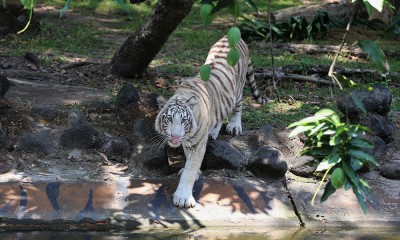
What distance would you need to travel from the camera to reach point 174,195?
544cm

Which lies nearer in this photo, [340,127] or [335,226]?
[340,127]

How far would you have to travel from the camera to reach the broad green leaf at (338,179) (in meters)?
2.54

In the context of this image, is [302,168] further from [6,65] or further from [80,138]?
[6,65]

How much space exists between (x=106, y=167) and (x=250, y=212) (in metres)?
1.37

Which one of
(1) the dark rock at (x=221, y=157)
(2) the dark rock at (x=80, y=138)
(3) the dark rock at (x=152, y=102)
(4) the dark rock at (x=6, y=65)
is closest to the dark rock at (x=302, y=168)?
(1) the dark rock at (x=221, y=157)

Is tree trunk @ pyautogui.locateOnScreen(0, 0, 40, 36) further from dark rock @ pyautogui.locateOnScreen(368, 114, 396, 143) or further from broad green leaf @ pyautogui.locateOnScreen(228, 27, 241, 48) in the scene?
broad green leaf @ pyautogui.locateOnScreen(228, 27, 241, 48)

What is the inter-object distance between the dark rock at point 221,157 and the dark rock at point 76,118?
1.28 m

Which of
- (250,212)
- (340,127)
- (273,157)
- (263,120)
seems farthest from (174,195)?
(340,127)

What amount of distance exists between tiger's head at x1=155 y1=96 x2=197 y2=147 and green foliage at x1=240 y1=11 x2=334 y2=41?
18.2ft

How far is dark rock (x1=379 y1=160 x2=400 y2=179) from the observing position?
6016 mm

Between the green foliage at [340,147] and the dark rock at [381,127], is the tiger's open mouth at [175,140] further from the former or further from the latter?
the green foliage at [340,147]

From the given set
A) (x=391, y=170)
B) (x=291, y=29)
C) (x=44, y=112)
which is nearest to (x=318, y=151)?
(x=391, y=170)

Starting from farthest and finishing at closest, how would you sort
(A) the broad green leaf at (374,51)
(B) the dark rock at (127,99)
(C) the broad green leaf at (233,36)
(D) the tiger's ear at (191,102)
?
(B) the dark rock at (127,99) < (D) the tiger's ear at (191,102) < (A) the broad green leaf at (374,51) < (C) the broad green leaf at (233,36)

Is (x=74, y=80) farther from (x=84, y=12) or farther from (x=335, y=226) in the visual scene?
(x=84, y=12)
